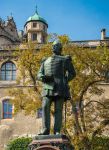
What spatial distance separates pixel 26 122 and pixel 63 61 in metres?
33.4

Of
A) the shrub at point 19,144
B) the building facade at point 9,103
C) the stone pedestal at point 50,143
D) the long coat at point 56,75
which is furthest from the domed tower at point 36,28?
the stone pedestal at point 50,143

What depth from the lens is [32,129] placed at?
4516cm

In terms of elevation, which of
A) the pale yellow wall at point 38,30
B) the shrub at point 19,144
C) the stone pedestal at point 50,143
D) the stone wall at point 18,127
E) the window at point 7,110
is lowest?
the shrub at point 19,144

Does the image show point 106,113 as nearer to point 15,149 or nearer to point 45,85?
point 15,149

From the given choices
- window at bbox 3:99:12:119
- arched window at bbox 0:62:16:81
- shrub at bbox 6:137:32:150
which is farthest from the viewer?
arched window at bbox 0:62:16:81

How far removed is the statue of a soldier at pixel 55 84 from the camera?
12.3m

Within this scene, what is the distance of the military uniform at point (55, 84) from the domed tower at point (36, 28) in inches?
2134

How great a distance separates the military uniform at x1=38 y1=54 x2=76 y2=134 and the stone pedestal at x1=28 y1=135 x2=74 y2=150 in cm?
41

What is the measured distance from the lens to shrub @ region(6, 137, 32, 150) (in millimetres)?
41688

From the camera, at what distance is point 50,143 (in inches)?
453

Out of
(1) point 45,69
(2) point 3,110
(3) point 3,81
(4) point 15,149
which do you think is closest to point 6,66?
(3) point 3,81

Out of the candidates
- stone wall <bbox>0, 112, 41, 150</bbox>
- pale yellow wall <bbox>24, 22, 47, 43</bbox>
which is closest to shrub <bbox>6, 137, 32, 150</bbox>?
stone wall <bbox>0, 112, 41, 150</bbox>

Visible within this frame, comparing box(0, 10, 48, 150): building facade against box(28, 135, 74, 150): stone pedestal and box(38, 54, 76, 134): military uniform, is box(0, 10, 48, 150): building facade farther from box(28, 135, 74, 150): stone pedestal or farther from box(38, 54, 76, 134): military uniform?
box(28, 135, 74, 150): stone pedestal

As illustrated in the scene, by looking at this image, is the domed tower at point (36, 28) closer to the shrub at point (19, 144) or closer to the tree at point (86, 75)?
the shrub at point (19, 144)
